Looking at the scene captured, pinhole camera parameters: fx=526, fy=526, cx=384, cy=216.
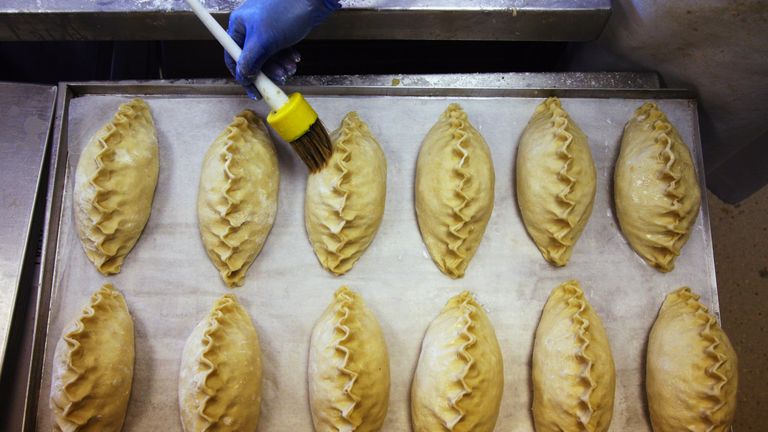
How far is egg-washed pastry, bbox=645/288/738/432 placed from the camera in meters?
1.93

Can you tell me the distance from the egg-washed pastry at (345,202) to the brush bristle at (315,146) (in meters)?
0.03

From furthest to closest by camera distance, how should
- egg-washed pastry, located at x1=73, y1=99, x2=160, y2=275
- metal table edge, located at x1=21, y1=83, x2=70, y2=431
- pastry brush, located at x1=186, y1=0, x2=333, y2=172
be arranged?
1. egg-washed pastry, located at x1=73, y1=99, x2=160, y2=275
2. metal table edge, located at x1=21, y1=83, x2=70, y2=431
3. pastry brush, located at x1=186, y1=0, x2=333, y2=172

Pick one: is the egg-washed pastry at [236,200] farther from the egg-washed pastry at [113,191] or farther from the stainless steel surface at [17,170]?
the stainless steel surface at [17,170]

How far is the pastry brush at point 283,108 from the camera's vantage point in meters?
1.86


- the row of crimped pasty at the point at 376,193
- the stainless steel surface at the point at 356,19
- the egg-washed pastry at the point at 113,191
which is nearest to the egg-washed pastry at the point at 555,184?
the row of crimped pasty at the point at 376,193

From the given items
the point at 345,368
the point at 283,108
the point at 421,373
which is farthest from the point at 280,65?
the point at 421,373

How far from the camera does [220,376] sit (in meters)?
1.92

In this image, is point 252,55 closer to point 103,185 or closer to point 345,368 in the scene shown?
point 103,185

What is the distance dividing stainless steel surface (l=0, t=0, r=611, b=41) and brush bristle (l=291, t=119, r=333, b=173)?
482 mm

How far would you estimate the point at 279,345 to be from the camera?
6.93 ft

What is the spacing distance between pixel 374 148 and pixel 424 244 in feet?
1.50

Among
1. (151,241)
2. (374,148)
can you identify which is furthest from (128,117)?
(374,148)

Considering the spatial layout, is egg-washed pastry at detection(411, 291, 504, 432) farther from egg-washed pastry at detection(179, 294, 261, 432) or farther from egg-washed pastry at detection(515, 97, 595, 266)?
egg-washed pastry at detection(179, 294, 261, 432)

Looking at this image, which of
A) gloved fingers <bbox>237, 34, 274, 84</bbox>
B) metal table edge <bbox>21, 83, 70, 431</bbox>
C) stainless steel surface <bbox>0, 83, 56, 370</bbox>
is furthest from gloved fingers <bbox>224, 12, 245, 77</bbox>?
stainless steel surface <bbox>0, 83, 56, 370</bbox>
